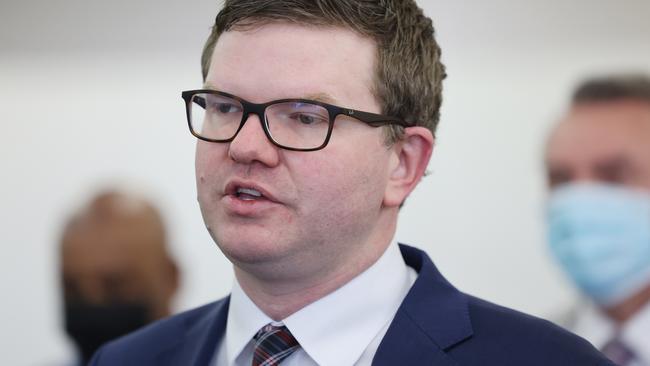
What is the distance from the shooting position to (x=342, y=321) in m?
1.82

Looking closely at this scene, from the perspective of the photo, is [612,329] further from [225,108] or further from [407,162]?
[225,108]

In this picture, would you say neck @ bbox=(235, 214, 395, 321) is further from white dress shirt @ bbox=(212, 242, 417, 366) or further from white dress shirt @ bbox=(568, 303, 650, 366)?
white dress shirt @ bbox=(568, 303, 650, 366)

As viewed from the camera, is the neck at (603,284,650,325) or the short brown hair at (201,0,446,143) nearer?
the short brown hair at (201,0,446,143)

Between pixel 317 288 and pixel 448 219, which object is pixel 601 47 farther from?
pixel 317 288

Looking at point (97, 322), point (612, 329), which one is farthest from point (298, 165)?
point (612, 329)

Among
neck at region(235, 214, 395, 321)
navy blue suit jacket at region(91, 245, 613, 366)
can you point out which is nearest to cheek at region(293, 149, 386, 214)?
neck at region(235, 214, 395, 321)

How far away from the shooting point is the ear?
1.87m

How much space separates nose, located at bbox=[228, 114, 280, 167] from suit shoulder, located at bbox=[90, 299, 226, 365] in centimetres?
48

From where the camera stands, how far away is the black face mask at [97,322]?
325cm

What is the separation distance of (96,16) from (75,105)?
1.43 ft

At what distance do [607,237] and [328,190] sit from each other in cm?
207

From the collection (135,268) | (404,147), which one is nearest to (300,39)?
(404,147)

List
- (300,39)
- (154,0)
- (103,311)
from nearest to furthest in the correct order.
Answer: (300,39) → (103,311) → (154,0)

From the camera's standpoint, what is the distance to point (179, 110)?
15.1ft
